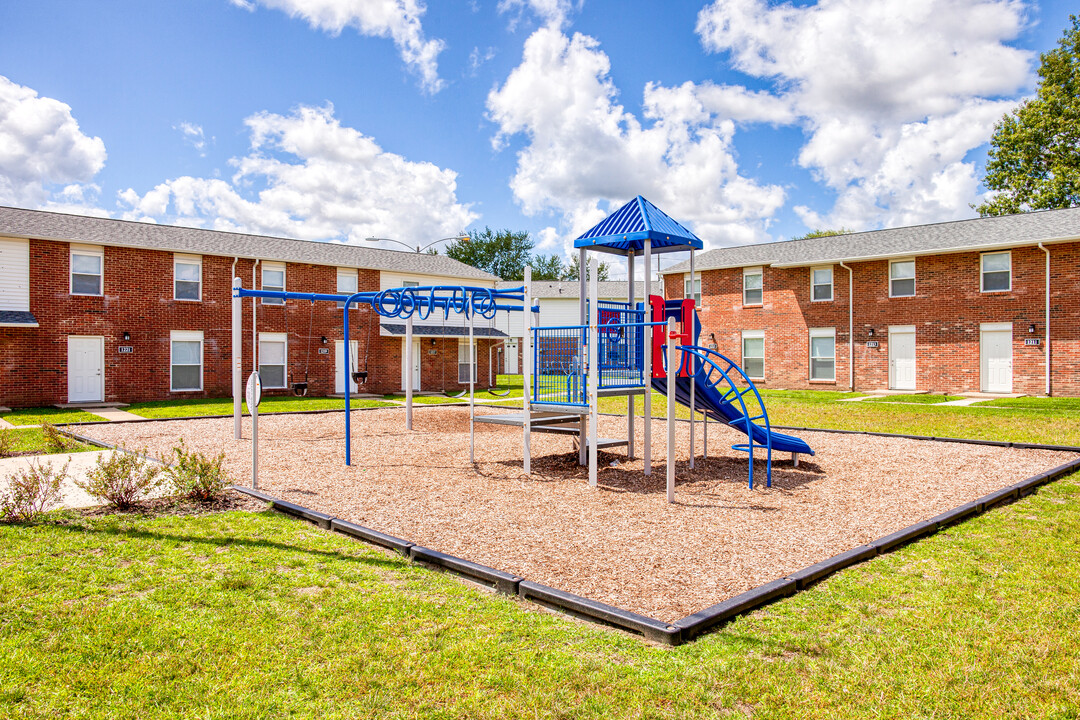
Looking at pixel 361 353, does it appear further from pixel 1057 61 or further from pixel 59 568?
pixel 1057 61

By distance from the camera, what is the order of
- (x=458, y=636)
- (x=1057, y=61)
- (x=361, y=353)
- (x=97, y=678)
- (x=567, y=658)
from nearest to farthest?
(x=97, y=678), (x=567, y=658), (x=458, y=636), (x=361, y=353), (x=1057, y=61)

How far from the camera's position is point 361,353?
2781cm

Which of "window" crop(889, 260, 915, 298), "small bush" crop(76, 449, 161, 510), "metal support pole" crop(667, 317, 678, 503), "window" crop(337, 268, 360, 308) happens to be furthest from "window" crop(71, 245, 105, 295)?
"window" crop(889, 260, 915, 298)

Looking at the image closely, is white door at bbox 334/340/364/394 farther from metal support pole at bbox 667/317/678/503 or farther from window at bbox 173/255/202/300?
metal support pole at bbox 667/317/678/503

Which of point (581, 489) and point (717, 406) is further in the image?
point (717, 406)

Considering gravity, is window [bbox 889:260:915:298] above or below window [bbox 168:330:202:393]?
above

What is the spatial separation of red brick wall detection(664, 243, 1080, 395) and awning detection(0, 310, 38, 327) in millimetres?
26307

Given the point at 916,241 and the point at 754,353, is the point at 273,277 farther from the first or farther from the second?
the point at 916,241

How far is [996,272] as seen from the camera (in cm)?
2398

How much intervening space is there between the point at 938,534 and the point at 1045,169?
132 feet

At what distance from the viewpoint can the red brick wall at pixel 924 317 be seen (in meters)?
22.3

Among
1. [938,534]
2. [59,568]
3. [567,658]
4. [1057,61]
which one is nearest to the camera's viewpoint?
[567,658]

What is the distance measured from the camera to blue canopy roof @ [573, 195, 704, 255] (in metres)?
9.24

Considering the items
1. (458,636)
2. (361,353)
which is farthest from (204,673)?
(361,353)
